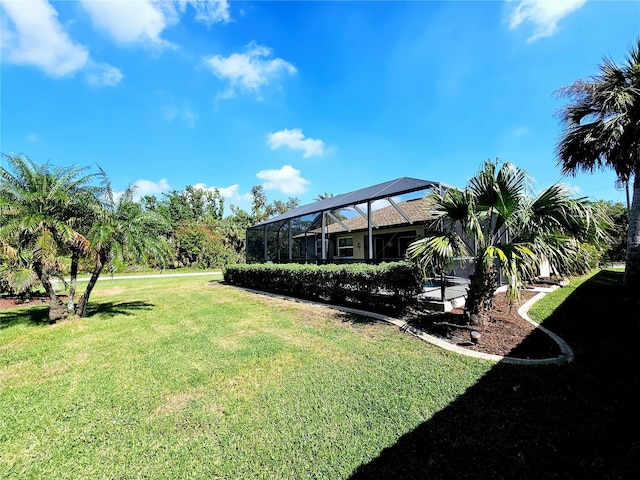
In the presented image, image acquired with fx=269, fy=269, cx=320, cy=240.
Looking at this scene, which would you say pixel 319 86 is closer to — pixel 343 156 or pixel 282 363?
pixel 343 156

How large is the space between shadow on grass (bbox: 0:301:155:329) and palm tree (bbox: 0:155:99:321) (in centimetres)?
141

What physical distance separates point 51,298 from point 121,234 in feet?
7.95

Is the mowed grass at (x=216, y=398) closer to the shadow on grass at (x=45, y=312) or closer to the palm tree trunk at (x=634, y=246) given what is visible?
the shadow on grass at (x=45, y=312)

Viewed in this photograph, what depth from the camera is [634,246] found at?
933 centimetres

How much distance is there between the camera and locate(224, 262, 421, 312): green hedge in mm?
6891

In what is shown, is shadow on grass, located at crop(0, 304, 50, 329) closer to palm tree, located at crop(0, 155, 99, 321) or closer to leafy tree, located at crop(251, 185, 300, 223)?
palm tree, located at crop(0, 155, 99, 321)

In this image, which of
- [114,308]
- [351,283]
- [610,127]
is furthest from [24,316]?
[610,127]

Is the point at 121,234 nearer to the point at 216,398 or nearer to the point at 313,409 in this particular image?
the point at 216,398

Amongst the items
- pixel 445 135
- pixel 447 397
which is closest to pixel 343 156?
pixel 445 135

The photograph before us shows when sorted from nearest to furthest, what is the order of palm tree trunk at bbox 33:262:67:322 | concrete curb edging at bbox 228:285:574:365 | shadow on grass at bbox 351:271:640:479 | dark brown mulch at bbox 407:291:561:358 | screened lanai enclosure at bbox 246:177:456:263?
shadow on grass at bbox 351:271:640:479
concrete curb edging at bbox 228:285:574:365
dark brown mulch at bbox 407:291:561:358
palm tree trunk at bbox 33:262:67:322
screened lanai enclosure at bbox 246:177:456:263

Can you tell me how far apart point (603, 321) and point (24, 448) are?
10.0 metres

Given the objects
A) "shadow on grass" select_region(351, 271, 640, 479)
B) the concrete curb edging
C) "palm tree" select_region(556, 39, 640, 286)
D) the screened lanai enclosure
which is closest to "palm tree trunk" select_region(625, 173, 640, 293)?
"palm tree" select_region(556, 39, 640, 286)

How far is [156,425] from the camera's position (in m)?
3.00

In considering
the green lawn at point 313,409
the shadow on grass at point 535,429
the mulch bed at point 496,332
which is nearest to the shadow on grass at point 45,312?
the green lawn at point 313,409
